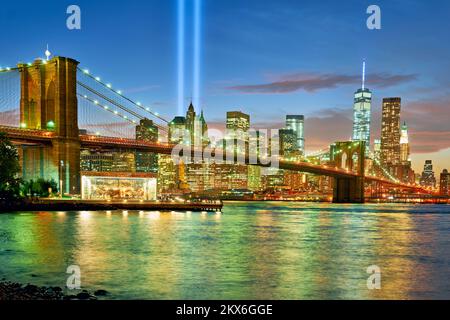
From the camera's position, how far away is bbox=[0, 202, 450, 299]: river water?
67.1ft

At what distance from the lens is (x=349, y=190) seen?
11719cm

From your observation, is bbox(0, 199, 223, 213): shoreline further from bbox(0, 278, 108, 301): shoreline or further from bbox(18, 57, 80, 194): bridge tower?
bbox(0, 278, 108, 301): shoreline

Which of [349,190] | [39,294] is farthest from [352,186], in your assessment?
[39,294]

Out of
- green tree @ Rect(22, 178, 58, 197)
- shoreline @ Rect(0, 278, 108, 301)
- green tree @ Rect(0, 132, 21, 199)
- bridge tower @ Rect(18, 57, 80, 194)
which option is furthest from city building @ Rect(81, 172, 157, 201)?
shoreline @ Rect(0, 278, 108, 301)

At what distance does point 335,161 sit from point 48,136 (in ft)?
267

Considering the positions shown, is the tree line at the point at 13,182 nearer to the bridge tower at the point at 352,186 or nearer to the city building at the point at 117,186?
the city building at the point at 117,186

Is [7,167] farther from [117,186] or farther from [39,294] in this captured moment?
[39,294]

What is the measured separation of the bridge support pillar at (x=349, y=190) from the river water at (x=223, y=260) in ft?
231

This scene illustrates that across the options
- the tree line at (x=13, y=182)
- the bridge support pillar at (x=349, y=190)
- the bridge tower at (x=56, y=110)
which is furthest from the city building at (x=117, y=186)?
the bridge support pillar at (x=349, y=190)

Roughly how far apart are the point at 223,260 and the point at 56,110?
4522cm
